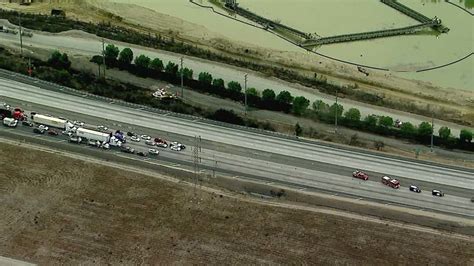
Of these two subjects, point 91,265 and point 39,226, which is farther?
point 39,226

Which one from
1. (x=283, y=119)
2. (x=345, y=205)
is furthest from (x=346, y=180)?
(x=283, y=119)

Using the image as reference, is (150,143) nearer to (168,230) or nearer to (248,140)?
(248,140)

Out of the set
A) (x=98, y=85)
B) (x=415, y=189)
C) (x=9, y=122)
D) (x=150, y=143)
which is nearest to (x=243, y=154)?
(x=150, y=143)

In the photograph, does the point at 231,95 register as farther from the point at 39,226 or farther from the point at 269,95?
the point at 39,226

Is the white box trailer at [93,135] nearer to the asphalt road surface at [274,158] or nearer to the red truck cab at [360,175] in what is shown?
the asphalt road surface at [274,158]

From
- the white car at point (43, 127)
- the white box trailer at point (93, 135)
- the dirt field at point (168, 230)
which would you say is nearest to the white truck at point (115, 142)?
the white box trailer at point (93, 135)

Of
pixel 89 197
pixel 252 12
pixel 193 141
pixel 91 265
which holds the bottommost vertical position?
pixel 91 265

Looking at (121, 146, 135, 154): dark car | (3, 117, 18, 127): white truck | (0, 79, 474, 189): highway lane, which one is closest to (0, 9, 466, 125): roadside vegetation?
(0, 79, 474, 189): highway lane
